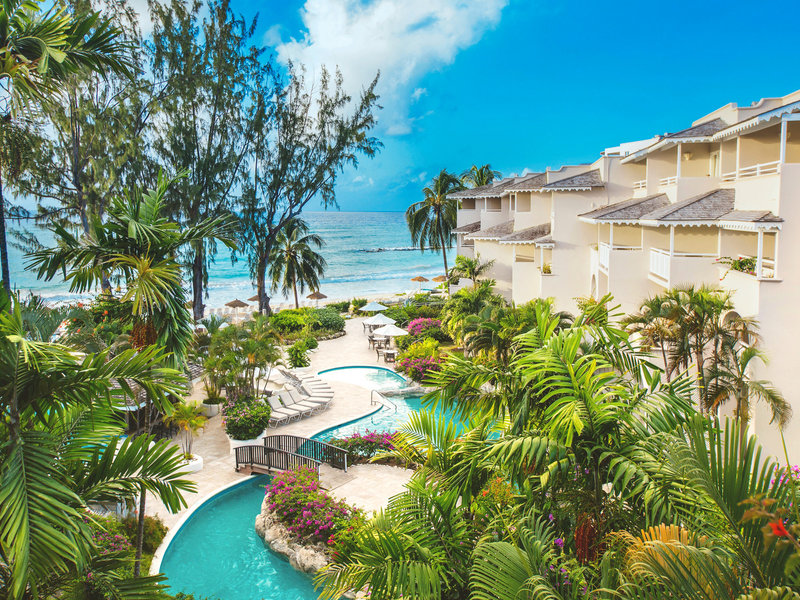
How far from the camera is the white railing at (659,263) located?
17.7 metres

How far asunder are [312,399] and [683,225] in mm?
13693

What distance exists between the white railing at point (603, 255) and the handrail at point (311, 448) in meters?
11.9

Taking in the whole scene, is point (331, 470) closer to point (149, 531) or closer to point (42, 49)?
point (149, 531)

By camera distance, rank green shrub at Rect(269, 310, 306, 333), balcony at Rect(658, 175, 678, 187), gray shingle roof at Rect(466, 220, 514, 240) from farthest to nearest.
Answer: green shrub at Rect(269, 310, 306, 333) < gray shingle roof at Rect(466, 220, 514, 240) < balcony at Rect(658, 175, 678, 187)

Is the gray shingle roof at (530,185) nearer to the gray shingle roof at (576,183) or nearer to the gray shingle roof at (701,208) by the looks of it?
the gray shingle roof at (576,183)

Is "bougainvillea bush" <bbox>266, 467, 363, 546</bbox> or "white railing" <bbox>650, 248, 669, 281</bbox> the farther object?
"white railing" <bbox>650, 248, 669, 281</bbox>

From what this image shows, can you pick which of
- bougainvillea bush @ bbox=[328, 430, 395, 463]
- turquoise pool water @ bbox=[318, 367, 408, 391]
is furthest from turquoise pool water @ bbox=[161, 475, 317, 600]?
Answer: turquoise pool water @ bbox=[318, 367, 408, 391]

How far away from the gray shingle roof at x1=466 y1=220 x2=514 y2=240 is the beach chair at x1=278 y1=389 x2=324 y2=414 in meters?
14.0

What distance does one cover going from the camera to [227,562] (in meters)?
11.9

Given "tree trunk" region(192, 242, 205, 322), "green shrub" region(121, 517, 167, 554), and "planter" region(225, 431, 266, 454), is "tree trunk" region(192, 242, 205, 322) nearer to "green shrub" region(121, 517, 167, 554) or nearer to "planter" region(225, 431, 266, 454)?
"planter" region(225, 431, 266, 454)

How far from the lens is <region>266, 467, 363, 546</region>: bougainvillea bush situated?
1195 centimetres

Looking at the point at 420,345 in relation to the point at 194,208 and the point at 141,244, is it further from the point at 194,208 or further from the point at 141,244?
the point at 141,244

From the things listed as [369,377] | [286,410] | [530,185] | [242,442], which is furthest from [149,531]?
[530,185]

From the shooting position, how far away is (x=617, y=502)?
579 centimetres
